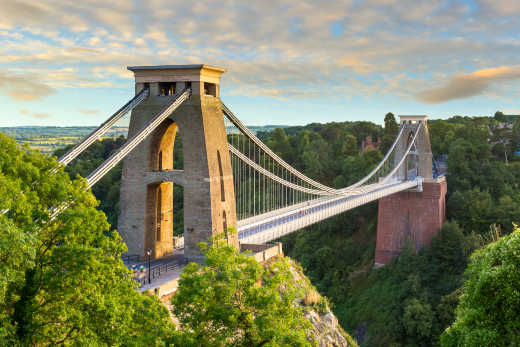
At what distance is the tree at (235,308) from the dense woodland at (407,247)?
60.4ft

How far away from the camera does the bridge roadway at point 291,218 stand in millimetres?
20594

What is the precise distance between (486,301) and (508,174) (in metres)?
37.6

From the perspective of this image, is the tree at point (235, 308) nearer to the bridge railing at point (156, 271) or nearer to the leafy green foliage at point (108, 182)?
the bridge railing at point (156, 271)

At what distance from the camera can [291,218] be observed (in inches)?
962

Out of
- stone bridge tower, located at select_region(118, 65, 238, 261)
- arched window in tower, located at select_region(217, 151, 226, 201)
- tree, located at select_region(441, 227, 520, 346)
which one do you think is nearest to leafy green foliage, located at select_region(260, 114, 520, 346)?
arched window in tower, located at select_region(217, 151, 226, 201)

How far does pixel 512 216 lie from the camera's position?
126 feet

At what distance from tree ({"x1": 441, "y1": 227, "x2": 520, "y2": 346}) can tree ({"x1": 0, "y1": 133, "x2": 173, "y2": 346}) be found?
204 inches

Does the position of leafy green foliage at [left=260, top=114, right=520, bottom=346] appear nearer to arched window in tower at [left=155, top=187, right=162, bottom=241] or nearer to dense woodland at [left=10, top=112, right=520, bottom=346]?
dense woodland at [left=10, top=112, right=520, bottom=346]

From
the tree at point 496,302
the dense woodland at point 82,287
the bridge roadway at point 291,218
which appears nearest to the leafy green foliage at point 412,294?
the bridge roadway at point 291,218

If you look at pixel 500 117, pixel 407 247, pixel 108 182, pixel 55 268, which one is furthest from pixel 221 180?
pixel 500 117

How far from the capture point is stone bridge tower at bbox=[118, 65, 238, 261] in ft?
56.5

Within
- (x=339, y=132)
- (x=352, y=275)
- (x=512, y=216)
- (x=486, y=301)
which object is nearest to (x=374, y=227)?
(x=352, y=275)

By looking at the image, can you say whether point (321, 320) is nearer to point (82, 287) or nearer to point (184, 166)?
point (184, 166)

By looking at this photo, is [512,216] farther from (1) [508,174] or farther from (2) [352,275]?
(2) [352,275]
